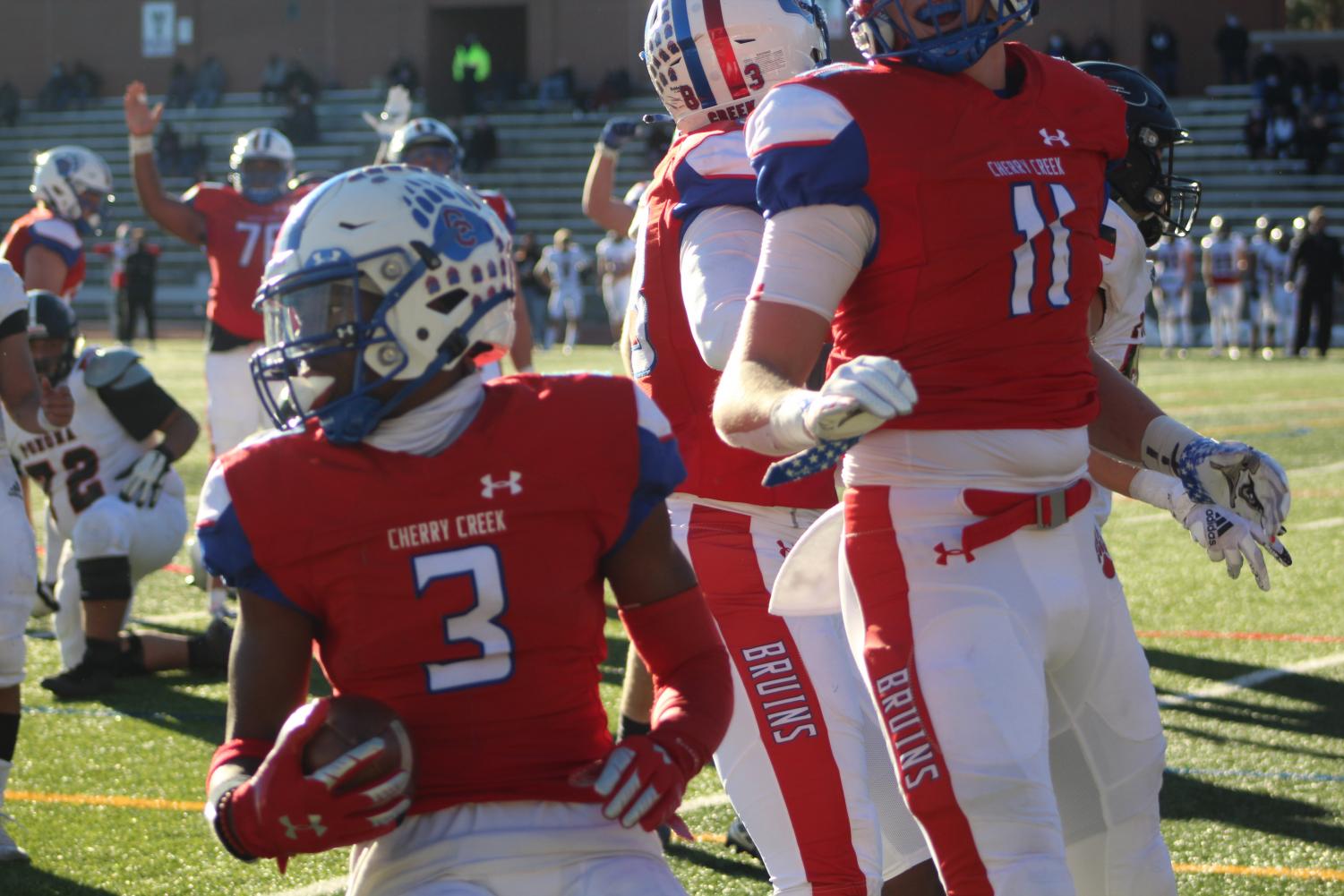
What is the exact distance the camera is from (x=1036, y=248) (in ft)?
8.80

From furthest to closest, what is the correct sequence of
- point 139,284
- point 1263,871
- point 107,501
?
point 139,284, point 107,501, point 1263,871

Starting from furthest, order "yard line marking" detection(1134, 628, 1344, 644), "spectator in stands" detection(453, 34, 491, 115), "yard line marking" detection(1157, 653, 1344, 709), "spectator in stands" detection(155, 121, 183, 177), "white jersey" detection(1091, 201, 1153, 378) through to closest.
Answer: "spectator in stands" detection(453, 34, 491, 115) → "spectator in stands" detection(155, 121, 183, 177) → "yard line marking" detection(1134, 628, 1344, 644) → "yard line marking" detection(1157, 653, 1344, 709) → "white jersey" detection(1091, 201, 1153, 378)

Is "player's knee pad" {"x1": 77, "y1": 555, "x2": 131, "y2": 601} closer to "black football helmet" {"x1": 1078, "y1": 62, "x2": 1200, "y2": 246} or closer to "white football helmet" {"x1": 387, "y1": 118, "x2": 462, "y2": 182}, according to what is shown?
"white football helmet" {"x1": 387, "y1": 118, "x2": 462, "y2": 182}

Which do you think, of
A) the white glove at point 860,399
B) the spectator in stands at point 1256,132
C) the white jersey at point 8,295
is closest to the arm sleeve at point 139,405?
the white jersey at point 8,295

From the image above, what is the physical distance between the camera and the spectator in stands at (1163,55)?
33.6 meters

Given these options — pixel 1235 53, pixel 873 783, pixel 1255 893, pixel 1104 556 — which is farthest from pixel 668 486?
pixel 1235 53

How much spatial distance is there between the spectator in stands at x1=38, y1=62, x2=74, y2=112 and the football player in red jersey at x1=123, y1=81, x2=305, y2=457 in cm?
3596

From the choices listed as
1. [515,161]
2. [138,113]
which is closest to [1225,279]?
[515,161]

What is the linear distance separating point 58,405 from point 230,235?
2.26 meters

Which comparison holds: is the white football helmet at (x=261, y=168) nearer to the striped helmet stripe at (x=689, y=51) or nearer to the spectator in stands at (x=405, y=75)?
the striped helmet stripe at (x=689, y=51)

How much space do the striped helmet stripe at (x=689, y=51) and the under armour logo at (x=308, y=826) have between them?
189 cm

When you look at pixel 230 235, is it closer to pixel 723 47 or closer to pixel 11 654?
pixel 11 654

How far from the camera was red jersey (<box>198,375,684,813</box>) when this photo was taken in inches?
90.1

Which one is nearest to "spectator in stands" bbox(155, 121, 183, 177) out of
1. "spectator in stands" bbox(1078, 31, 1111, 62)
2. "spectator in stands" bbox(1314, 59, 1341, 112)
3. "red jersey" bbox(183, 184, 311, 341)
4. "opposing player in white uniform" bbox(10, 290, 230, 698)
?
"spectator in stands" bbox(1078, 31, 1111, 62)
